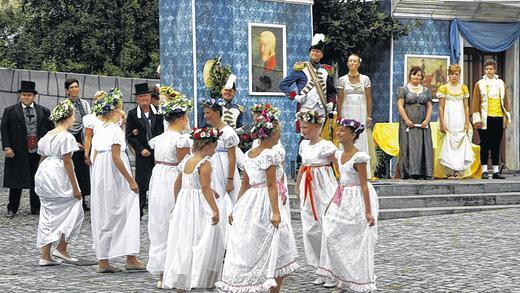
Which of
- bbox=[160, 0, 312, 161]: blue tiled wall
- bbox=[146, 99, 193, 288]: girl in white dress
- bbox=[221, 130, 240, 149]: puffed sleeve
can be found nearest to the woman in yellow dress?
bbox=[160, 0, 312, 161]: blue tiled wall

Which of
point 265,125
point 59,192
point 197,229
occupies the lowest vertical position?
point 197,229

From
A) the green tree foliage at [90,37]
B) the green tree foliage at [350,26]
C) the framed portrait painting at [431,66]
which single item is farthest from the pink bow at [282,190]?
the green tree foliage at [90,37]

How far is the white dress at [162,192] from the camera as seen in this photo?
1005 cm

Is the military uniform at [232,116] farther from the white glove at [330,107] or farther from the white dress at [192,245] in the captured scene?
the white dress at [192,245]

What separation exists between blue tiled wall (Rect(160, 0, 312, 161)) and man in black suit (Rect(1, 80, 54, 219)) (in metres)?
3.05

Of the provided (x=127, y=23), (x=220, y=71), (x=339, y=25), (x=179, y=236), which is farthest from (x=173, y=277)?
(x=127, y=23)

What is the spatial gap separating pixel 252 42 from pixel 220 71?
1.00m

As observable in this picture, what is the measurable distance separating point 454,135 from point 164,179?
846 centimetres

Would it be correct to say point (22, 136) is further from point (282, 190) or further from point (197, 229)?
point (282, 190)

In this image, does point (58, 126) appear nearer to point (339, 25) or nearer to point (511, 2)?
point (339, 25)

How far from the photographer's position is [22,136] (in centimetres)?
1586

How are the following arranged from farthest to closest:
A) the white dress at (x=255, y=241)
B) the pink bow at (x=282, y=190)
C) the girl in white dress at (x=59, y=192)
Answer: the girl in white dress at (x=59, y=192) < the pink bow at (x=282, y=190) < the white dress at (x=255, y=241)

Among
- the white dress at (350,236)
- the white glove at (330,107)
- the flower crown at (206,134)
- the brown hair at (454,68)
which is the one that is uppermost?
the brown hair at (454,68)

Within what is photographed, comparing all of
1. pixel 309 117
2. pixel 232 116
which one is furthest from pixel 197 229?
pixel 232 116
